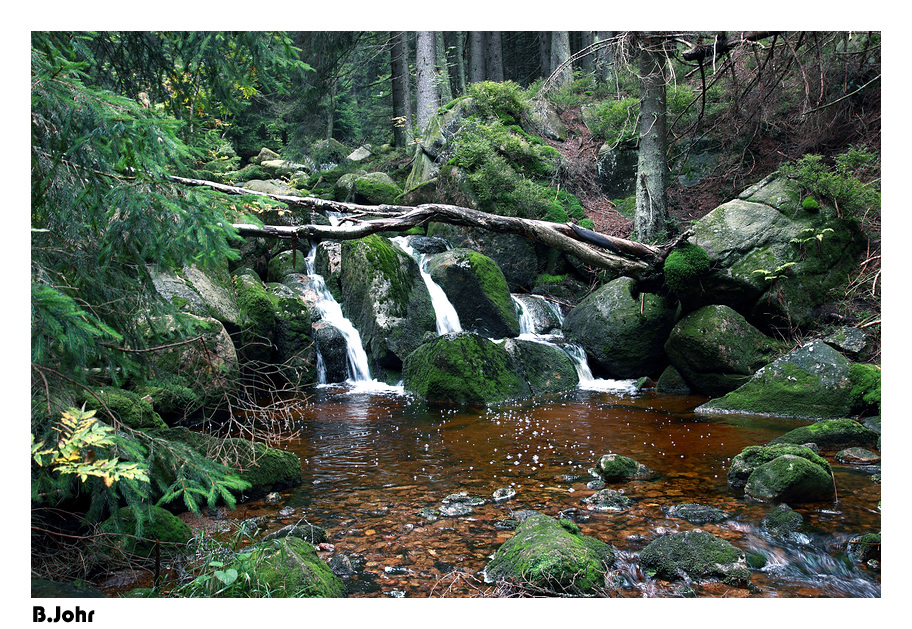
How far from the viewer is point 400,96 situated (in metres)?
22.2

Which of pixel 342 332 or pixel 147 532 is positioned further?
pixel 342 332

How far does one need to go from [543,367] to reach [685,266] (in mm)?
2983

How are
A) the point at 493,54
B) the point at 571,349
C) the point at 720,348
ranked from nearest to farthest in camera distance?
the point at 720,348
the point at 571,349
the point at 493,54

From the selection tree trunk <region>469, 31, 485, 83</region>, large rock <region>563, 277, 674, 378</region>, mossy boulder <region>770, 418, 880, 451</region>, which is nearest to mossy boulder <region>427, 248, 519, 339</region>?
large rock <region>563, 277, 674, 378</region>

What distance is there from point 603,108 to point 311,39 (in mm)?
8378

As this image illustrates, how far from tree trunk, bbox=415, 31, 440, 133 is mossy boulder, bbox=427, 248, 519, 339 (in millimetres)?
6975

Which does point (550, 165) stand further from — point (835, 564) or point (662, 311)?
point (835, 564)

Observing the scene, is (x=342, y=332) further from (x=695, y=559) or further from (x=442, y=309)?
(x=695, y=559)

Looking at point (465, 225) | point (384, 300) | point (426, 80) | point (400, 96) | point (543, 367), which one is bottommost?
point (543, 367)

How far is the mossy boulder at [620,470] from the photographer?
5.35 meters

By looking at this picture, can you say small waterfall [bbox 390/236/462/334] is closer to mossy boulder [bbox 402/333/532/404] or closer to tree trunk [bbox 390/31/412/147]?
mossy boulder [bbox 402/333/532/404]

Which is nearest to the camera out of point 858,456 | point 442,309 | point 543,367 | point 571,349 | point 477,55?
point 858,456

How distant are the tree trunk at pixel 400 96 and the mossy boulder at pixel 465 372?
1288 centimetres

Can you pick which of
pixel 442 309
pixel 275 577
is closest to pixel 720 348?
pixel 442 309
